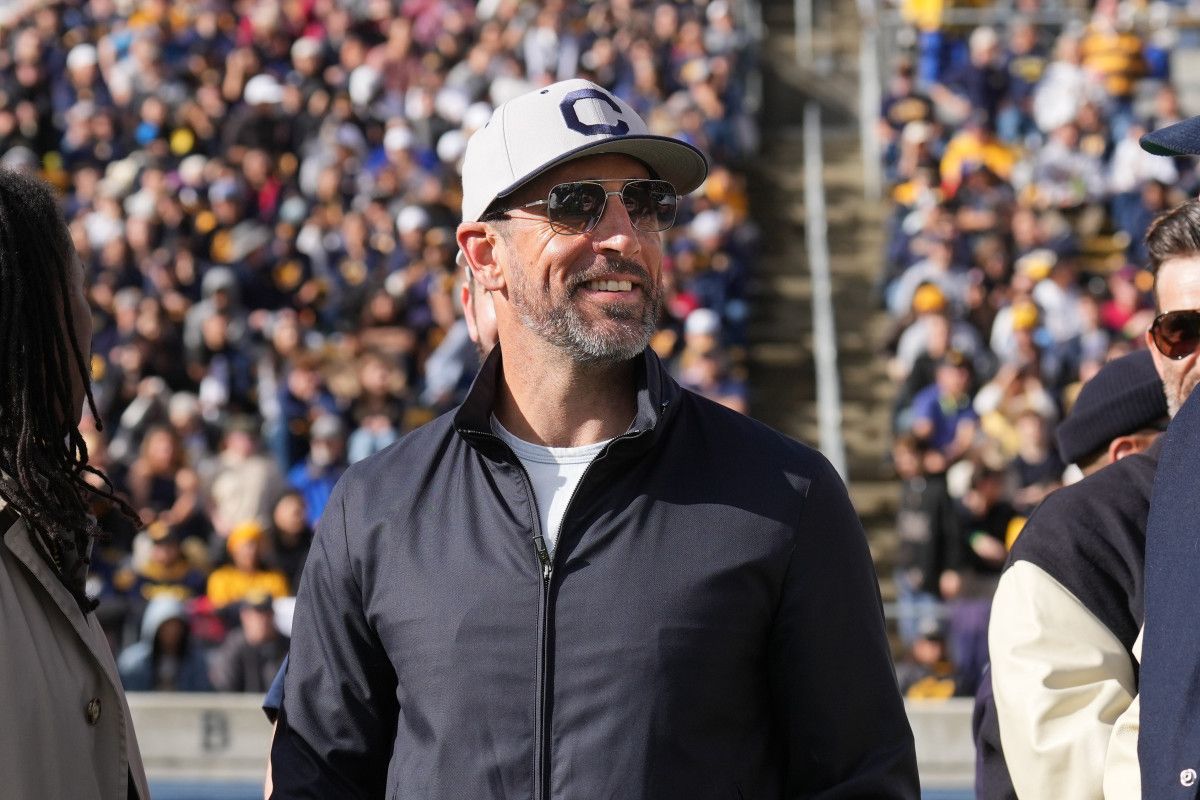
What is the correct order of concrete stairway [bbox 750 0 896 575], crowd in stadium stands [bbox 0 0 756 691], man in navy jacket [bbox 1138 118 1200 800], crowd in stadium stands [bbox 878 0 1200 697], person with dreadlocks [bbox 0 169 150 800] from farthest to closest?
concrete stairway [bbox 750 0 896 575] → crowd in stadium stands [bbox 0 0 756 691] → crowd in stadium stands [bbox 878 0 1200 697] → person with dreadlocks [bbox 0 169 150 800] → man in navy jacket [bbox 1138 118 1200 800]

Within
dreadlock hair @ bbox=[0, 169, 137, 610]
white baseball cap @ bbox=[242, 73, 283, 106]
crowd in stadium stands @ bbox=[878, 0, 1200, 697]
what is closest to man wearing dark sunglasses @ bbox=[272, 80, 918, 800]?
dreadlock hair @ bbox=[0, 169, 137, 610]

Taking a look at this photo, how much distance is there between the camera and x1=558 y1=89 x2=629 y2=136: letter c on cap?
2857 millimetres

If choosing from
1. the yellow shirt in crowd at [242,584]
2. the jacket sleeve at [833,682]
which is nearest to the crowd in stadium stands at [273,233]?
the yellow shirt in crowd at [242,584]

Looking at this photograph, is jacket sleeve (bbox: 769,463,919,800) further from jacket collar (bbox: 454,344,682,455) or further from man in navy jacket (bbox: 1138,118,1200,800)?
man in navy jacket (bbox: 1138,118,1200,800)

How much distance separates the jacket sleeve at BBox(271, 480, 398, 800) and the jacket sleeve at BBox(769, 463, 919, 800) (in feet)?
2.13

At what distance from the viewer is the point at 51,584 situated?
9.16ft

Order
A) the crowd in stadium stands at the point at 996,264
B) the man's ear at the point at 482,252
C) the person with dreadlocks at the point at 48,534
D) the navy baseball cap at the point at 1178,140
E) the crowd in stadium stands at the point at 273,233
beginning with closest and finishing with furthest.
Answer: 1. the navy baseball cap at the point at 1178,140
2. the person with dreadlocks at the point at 48,534
3. the man's ear at the point at 482,252
4. the crowd in stadium stands at the point at 996,264
5. the crowd in stadium stands at the point at 273,233

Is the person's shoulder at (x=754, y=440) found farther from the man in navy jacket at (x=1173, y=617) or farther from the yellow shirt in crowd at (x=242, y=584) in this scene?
the yellow shirt in crowd at (x=242, y=584)

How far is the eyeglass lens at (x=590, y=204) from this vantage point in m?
2.86

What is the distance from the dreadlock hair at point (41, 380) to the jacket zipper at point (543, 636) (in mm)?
747

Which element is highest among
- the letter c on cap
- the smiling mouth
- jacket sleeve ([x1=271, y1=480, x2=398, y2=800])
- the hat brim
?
the letter c on cap

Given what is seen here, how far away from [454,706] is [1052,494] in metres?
1.18

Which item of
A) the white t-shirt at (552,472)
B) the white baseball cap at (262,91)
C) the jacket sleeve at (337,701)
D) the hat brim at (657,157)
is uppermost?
the white baseball cap at (262,91)

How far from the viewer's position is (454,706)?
268 centimetres
